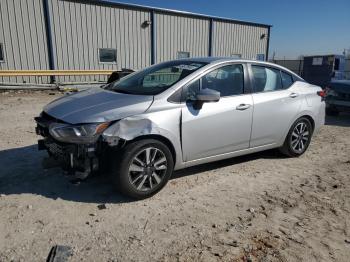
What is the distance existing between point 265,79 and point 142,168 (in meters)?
2.48

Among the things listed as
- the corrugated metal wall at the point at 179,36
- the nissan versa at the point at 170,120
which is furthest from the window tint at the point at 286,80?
the corrugated metal wall at the point at 179,36

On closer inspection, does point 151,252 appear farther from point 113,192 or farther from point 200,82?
point 200,82

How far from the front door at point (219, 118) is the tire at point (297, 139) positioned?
1.02m

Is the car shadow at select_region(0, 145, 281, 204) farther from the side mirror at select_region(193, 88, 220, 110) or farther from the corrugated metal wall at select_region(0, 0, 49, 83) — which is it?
the corrugated metal wall at select_region(0, 0, 49, 83)

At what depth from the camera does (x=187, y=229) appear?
3.10 meters

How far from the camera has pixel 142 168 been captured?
359cm

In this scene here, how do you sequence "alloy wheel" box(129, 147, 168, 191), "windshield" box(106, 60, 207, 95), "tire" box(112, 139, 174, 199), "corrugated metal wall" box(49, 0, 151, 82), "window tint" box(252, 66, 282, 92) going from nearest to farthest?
"tire" box(112, 139, 174, 199), "alloy wheel" box(129, 147, 168, 191), "windshield" box(106, 60, 207, 95), "window tint" box(252, 66, 282, 92), "corrugated metal wall" box(49, 0, 151, 82)

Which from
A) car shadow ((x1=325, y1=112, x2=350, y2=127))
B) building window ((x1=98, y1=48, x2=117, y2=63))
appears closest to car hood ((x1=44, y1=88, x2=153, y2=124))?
car shadow ((x1=325, y1=112, x2=350, y2=127))

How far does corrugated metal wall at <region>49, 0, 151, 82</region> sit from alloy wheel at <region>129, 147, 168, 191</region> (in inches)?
476

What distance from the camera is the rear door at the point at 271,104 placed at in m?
4.59

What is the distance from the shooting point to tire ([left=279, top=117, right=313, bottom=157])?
5168 millimetres

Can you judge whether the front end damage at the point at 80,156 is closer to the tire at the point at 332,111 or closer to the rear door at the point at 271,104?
the rear door at the point at 271,104

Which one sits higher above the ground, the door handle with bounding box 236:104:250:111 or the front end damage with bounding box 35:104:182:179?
the door handle with bounding box 236:104:250:111

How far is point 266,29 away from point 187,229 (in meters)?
22.1
